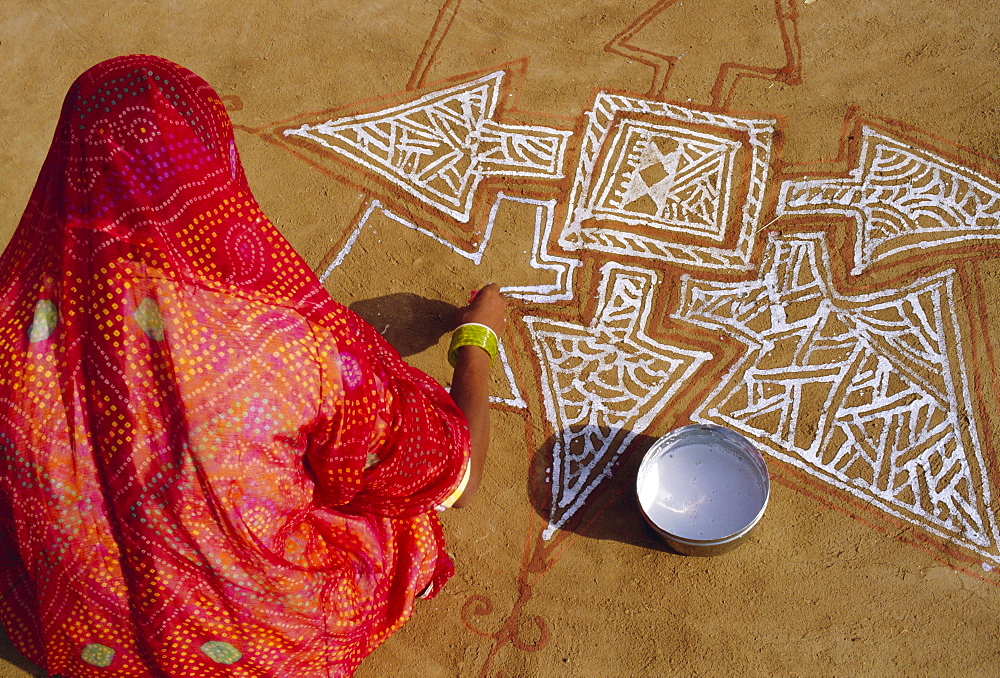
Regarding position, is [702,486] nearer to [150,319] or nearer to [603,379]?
[603,379]

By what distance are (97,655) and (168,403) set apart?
2.20 feet

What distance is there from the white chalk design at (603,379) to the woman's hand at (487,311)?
31cm

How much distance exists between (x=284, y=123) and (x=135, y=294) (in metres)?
2.48

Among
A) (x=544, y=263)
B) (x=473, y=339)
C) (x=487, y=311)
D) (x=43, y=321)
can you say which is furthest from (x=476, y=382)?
(x=43, y=321)

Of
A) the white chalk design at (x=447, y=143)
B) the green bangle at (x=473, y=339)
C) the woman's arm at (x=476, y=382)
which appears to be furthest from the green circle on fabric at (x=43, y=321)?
the white chalk design at (x=447, y=143)

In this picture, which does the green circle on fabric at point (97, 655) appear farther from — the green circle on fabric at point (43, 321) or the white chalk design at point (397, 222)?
the white chalk design at point (397, 222)

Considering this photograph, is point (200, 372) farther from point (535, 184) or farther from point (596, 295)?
point (535, 184)

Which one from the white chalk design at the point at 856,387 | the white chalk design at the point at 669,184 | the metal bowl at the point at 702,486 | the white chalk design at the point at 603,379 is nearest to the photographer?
the metal bowl at the point at 702,486

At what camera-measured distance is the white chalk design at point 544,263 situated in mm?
3344

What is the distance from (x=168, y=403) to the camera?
1.61 meters

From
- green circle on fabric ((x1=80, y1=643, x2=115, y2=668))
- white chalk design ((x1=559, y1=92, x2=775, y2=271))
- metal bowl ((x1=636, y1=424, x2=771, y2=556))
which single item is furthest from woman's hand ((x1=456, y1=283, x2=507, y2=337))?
green circle on fabric ((x1=80, y1=643, x2=115, y2=668))

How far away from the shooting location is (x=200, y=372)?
161cm

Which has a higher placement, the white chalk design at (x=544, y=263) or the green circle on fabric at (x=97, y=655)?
the white chalk design at (x=544, y=263)

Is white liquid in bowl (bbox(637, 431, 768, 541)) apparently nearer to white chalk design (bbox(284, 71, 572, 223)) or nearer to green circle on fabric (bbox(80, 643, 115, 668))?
white chalk design (bbox(284, 71, 572, 223))
